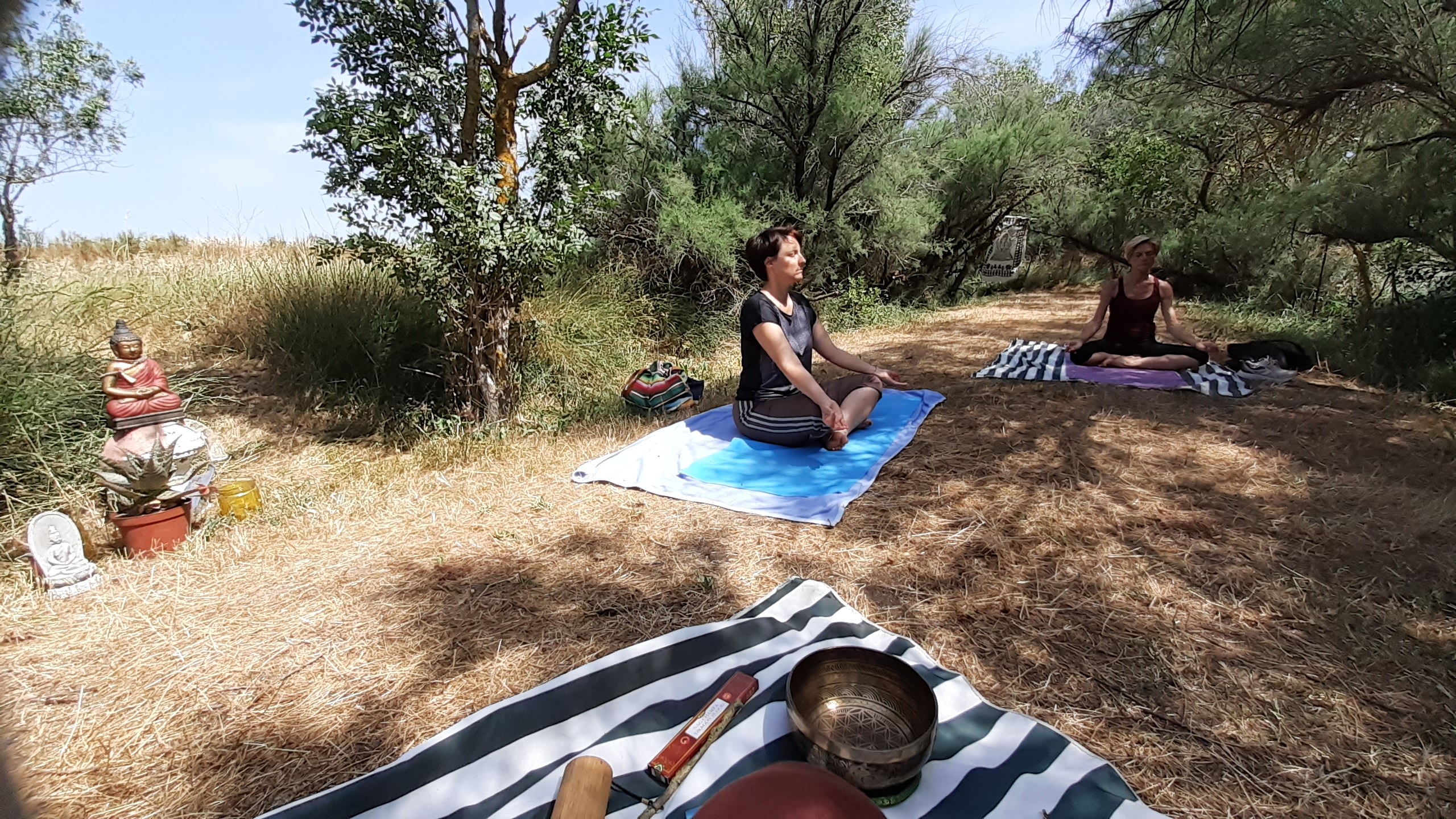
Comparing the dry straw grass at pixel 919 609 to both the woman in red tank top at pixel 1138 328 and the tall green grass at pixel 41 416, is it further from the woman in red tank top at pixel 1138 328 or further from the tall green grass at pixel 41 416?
the woman in red tank top at pixel 1138 328

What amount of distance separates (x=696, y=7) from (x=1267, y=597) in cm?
835

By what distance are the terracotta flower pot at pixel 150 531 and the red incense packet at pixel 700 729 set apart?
104 inches

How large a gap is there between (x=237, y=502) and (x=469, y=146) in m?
2.59

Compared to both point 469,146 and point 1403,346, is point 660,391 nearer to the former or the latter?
point 469,146

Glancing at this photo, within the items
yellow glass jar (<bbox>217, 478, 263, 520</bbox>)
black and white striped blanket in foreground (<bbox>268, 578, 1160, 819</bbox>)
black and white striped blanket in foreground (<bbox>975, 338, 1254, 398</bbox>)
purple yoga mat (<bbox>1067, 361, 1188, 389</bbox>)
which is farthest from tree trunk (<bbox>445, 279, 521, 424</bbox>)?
purple yoga mat (<bbox>1067, 361, 1188, 389</bbox>)

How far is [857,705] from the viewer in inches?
63.7

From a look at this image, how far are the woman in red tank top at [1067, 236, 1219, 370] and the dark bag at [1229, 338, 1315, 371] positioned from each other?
242mm

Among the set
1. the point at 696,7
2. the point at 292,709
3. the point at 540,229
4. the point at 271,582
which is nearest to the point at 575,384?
the point at 540,229

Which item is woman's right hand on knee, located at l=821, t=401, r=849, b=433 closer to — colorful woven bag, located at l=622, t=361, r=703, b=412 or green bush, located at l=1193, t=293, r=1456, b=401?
colorful woven bag, located at l=622, t=361, r=703, b=412

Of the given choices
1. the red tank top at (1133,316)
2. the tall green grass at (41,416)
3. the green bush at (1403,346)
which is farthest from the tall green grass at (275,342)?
the green bush at (1403,346)

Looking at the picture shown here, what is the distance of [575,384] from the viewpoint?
5746 mm

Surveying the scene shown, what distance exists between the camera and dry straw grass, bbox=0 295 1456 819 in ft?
4.98

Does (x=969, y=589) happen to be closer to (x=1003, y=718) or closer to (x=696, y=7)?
(x=1003, y=718)

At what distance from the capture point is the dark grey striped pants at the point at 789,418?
3.47m
